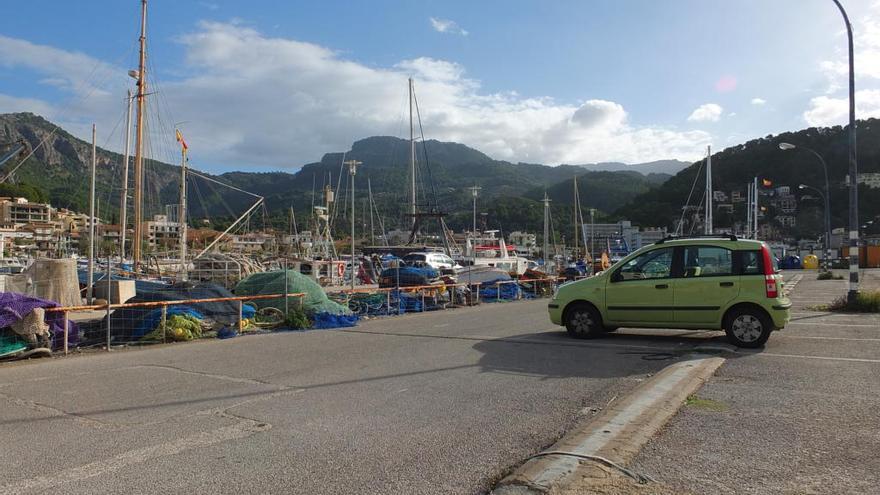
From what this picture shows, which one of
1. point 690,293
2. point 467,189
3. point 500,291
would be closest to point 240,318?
point 690,293

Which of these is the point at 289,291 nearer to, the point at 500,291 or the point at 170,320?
the point at 170,320

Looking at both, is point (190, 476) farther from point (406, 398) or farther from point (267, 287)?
point (267, 287)

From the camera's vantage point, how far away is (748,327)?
400 inches

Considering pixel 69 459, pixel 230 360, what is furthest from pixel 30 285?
pixel 69 459

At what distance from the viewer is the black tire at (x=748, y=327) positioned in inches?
396

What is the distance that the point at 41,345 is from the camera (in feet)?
35.4

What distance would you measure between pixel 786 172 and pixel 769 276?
326ft

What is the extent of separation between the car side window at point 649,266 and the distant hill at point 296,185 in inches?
1306

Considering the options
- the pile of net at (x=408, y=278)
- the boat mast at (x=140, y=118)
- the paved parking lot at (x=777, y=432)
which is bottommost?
the paved parking lot at (x=777, y=432)

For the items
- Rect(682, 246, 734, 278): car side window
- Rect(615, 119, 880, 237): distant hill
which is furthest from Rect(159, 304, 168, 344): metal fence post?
Rect(615, 119, 880, 237): distant hill

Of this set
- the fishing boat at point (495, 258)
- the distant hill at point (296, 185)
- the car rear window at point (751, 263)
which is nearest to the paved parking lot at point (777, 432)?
the car rear window at point (751, 263)

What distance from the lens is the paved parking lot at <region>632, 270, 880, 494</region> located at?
4.17m

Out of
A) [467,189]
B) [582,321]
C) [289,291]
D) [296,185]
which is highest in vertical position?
[296,185]

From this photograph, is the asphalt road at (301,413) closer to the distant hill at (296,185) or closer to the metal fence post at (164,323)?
the metal fence post at (164,323)
